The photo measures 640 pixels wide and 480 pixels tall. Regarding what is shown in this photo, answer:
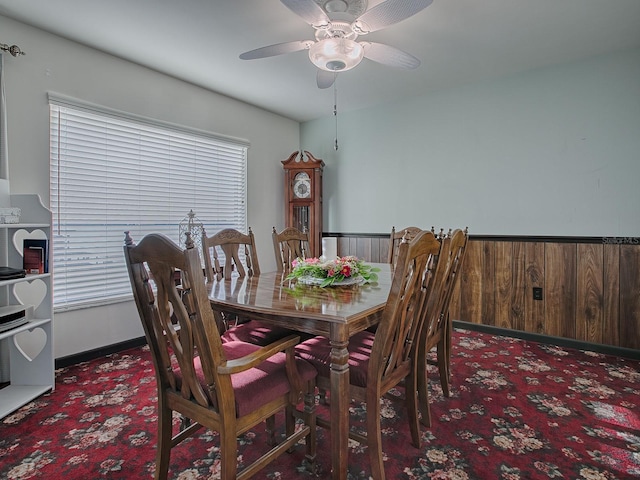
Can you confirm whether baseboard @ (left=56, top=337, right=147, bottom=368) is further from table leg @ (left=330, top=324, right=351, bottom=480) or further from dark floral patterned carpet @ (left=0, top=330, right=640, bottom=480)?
table leg @ (left=330, top=324, right=351, bottom=480)

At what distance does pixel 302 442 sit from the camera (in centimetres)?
178

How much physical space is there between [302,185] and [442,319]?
2.79m

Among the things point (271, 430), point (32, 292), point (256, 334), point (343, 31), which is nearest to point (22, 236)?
point (32, 292)

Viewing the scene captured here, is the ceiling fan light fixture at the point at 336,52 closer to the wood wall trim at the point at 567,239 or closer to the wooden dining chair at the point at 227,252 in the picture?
the wooden dining chair at the point at 227,252

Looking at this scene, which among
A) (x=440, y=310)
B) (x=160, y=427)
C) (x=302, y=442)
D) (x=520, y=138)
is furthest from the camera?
(x=520, y=138)

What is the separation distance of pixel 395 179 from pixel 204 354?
3.44 metres

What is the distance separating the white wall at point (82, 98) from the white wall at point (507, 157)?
159 cm

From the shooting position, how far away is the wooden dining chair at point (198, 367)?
1.13 meters

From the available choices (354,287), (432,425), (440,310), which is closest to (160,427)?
(354,287)

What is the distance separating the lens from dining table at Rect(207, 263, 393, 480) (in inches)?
53.6

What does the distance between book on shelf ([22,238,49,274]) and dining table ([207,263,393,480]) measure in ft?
4.10

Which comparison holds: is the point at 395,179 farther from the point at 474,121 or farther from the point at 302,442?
the point at 302,442

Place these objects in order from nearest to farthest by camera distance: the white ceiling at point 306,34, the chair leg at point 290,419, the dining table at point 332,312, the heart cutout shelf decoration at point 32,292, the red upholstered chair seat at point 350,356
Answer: the dining table at point 332,312 < the red upholstered chair seat at point 350,356 < the chair leg at point 290,419 < the white ceiling at point 306,34 < the heart cutout shelf decoration at point 32,292

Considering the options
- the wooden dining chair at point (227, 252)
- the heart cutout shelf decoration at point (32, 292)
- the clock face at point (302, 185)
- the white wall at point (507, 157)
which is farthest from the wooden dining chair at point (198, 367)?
the clock face at point (302, 185)
